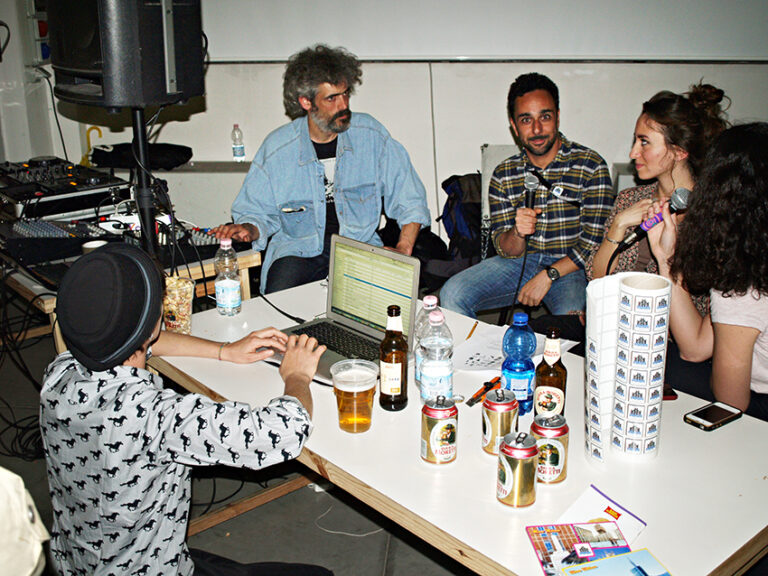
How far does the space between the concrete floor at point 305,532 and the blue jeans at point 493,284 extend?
94cm

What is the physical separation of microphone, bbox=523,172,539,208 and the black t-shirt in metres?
0.90

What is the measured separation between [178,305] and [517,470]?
46.5 inches

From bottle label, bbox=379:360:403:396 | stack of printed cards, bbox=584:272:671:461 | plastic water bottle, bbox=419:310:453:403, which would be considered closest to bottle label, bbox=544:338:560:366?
stack of printed cards, bbox=584:272:671:461

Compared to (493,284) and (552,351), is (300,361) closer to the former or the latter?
(552,351)

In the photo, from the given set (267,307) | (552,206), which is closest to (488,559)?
(267,307)

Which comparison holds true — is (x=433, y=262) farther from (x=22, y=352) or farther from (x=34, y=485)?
(x=22, y=352)

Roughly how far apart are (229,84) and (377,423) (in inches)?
132

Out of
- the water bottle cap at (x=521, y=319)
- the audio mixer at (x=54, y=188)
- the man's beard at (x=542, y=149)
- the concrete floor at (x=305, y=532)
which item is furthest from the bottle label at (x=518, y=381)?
the audio mixer at (x=54, y=188)

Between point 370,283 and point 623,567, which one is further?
point 370,283

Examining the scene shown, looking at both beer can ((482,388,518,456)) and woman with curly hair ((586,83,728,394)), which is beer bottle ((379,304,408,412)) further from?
woman with curly hair ((586,83,728,394))

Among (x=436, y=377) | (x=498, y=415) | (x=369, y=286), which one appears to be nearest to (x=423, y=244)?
(x=369, y=286)

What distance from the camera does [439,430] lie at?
53.9 inches

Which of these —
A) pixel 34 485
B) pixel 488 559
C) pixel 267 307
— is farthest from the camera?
pixel 34 485

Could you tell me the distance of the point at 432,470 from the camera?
1.40 m
